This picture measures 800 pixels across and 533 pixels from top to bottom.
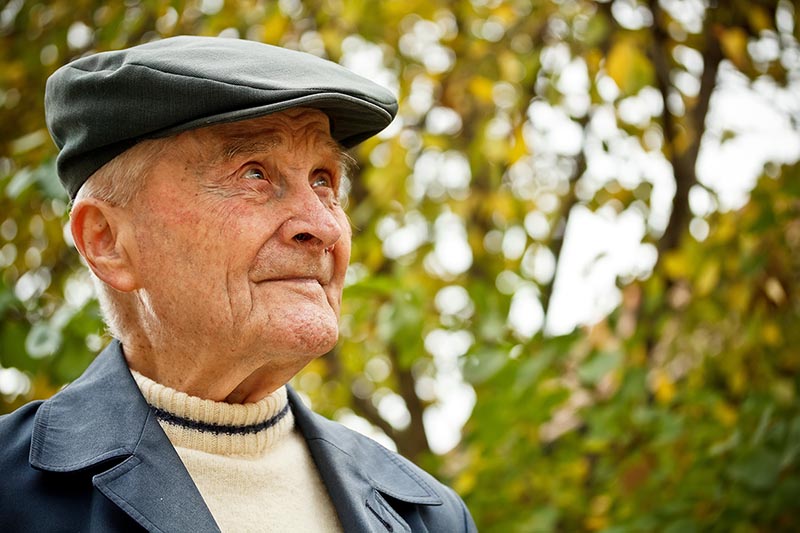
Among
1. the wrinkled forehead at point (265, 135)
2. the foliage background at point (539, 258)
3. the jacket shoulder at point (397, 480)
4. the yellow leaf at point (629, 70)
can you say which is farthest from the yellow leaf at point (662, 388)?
the wrinkled forehead at point (265, 135)

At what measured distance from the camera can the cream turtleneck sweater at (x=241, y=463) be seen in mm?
1490

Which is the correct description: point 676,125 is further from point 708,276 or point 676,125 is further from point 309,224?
point 309,224

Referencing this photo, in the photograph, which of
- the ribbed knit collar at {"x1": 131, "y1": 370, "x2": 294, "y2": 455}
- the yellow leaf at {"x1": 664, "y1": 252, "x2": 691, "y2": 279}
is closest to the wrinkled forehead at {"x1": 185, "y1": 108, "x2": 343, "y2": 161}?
the ribbed knit collar at {"x1": 131, "y1": 370, "x2": 294, "y2": 455}

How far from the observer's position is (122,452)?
1.39 metres

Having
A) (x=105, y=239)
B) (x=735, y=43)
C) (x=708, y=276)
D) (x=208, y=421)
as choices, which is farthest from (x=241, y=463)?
(x=735, y=43)

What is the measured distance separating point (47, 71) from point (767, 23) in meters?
2.37

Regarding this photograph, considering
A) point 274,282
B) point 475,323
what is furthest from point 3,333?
point 475,323

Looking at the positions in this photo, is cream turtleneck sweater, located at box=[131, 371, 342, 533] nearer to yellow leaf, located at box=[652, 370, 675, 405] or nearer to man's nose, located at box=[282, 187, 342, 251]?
man's nose, located at box=[282, 187, 342, 251]

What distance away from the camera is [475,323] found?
3289 mm

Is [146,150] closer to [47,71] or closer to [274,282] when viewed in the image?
[274,282]

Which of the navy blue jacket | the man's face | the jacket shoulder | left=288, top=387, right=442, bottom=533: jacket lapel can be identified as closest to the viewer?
the navy blue jacket

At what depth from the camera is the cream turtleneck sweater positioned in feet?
4.89

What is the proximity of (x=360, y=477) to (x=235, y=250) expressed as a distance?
0.46m

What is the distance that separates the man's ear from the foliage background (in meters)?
0.79
